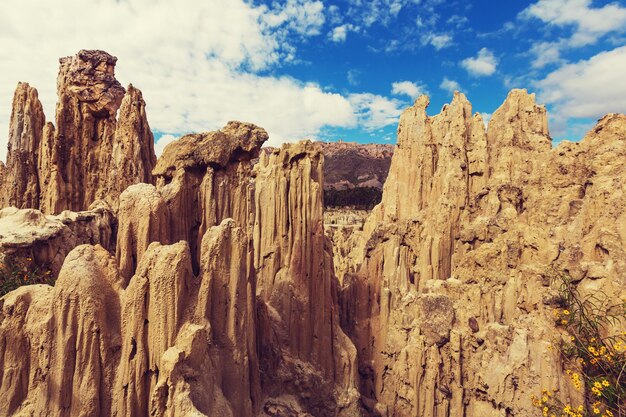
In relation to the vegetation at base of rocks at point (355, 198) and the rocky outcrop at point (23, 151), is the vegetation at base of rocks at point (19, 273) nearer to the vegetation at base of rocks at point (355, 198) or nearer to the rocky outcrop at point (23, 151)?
the rocky outcrop at point (23, 151)

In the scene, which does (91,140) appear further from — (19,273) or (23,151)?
(19,273)

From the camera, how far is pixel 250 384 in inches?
583

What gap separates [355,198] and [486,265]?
69817 millimetres

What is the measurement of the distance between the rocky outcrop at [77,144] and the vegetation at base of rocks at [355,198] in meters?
65.1

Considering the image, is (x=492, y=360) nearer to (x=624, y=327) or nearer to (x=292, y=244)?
(x=624, y=327)

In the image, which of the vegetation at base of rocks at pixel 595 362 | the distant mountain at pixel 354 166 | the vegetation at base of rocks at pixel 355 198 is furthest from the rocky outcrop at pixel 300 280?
the distant mountain at pixel 354 166

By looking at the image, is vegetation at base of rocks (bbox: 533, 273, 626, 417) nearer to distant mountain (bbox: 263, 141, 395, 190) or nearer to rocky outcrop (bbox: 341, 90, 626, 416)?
rocky outcrop (bbox: 341, 90, 626, 416)

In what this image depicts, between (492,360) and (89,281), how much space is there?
55.7ft

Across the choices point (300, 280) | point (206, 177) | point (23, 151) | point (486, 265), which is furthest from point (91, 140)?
point (486, 265)

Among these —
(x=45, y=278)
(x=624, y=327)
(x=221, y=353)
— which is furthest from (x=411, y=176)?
(x=45, y=278)

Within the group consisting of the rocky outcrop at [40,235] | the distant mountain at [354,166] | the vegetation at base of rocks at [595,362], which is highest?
the distant mountain at [354,166]

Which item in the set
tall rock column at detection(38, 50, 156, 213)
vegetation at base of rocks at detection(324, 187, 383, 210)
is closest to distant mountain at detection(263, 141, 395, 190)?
vegetation at base of rocks at detection(324, 187, 383, 210)

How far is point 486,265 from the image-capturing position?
21.9m

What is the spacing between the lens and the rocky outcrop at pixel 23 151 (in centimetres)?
2480
